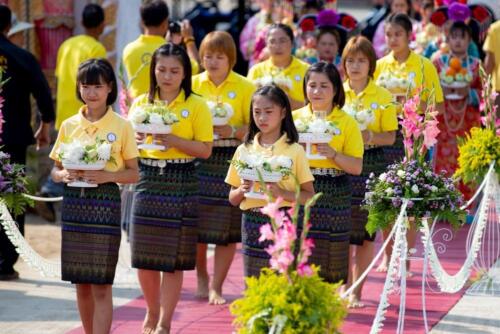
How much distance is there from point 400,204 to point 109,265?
183 cm

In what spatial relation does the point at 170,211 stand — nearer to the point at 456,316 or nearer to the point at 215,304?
the point at 215,304

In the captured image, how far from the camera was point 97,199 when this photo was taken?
7.32 metres

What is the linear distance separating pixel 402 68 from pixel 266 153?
11.2 feet

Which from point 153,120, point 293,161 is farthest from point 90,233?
point 293,161

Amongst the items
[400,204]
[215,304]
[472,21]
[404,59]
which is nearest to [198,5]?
[472,21]

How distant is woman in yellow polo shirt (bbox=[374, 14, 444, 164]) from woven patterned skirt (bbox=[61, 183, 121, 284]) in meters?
3.29

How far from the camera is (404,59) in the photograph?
10.4 meters

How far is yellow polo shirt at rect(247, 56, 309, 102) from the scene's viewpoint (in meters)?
9.97

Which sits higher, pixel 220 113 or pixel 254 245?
pixel 220 113

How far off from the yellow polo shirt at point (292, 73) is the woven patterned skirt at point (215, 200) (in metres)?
1.08

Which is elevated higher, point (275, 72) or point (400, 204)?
point (275, 72)

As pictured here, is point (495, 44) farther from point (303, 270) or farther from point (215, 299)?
point (303, 270)

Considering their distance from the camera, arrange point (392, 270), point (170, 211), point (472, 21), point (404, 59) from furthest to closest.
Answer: point (472, 21) < point (404, 59) < point (170, 211) < point (392, 270)

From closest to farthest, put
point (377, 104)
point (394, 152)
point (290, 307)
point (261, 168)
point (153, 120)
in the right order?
point (290, 307), point (261, 168), point (153, 120), point (377, 104), point (394, 152)
